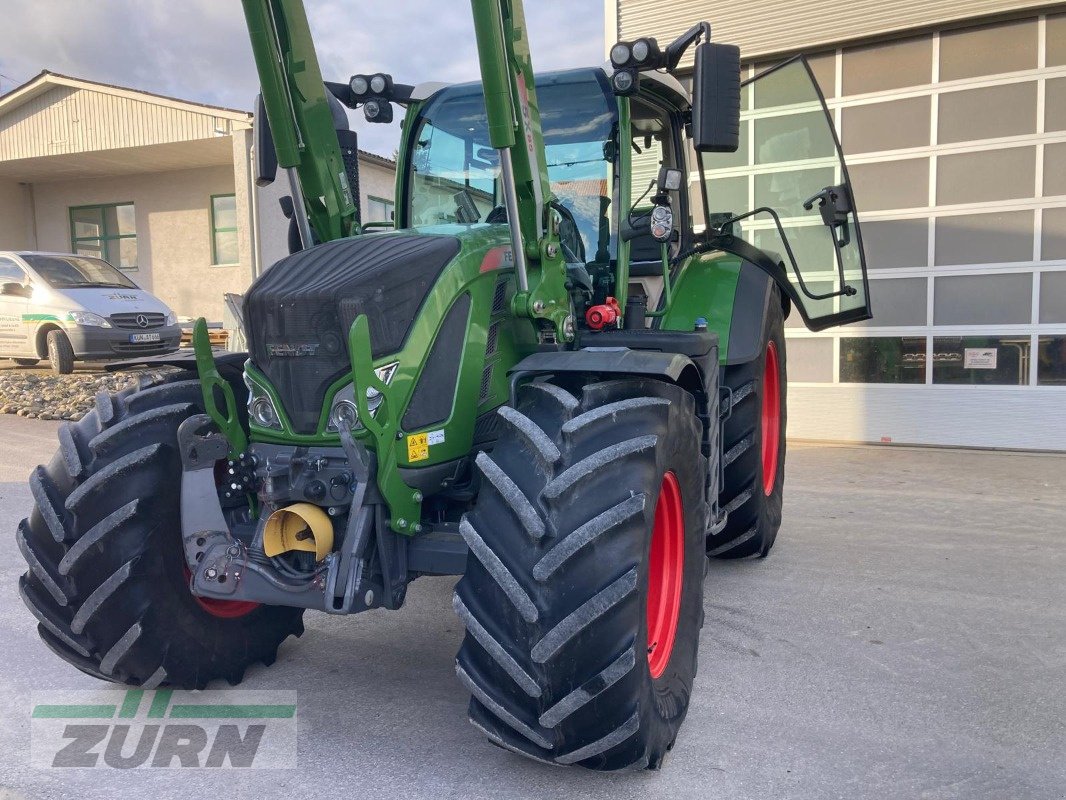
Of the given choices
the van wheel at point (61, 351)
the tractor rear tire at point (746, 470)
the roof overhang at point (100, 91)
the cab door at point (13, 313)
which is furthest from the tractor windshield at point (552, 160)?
the roof overhang at point (100, 91)

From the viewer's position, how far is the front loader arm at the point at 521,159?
293 centimetres

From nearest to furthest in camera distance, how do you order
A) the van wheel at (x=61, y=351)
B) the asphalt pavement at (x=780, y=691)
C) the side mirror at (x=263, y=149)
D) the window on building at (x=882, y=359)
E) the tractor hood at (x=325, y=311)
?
the asphalt pavement at (x=780, y=691), the tractor hood at (x=325, y=311), the side mirror at (x=263, y=149), the window on building at (x=882, y=359), the van wheel at (x=61, y=351)

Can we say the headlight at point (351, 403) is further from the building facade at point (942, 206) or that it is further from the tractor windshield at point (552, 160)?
the building facade at point (942, 206)

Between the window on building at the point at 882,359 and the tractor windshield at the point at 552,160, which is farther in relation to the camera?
the window on building at the point at 882,359

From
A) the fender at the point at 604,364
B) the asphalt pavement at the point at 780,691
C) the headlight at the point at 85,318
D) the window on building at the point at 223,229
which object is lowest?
the asphalt pavement at the point at 780,691

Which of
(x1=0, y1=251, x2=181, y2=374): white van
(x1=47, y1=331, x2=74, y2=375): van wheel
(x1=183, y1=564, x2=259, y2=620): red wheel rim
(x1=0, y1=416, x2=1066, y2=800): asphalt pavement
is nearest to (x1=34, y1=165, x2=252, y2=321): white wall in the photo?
(x1=0, y1=251, x2=181, y2=374): white van

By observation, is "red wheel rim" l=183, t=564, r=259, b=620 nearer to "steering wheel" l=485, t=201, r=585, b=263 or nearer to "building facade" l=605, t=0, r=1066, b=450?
"steering wheel" l=485, t=201, r=585, b=263

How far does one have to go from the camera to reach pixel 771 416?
5.65m

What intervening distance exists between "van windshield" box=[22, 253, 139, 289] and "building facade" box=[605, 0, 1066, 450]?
27.3 feet

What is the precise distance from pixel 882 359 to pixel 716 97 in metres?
6.16

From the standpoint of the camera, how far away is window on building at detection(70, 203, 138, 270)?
18.9m

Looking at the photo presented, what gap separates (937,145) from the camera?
846 cm

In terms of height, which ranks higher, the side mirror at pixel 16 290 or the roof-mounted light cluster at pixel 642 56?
the roof-mounted light cluster at pixel 642 56

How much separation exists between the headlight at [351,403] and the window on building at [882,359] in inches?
277
